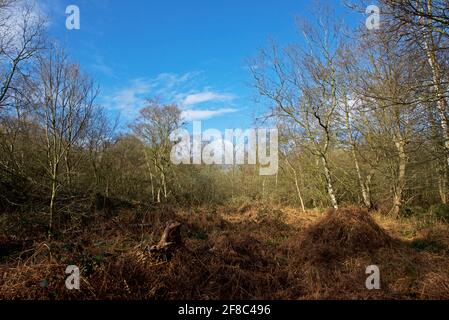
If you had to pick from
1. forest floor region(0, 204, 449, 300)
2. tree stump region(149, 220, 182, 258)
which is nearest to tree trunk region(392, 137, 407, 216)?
forest floor region(0, 204, 449, 300)

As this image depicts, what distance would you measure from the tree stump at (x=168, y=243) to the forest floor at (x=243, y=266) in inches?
4.4

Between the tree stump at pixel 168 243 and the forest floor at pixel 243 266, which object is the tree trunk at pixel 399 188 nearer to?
the forest floor at pixel 243 266

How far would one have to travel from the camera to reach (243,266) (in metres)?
5.79

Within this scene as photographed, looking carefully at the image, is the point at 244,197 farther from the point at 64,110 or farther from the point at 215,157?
the point at 64,110

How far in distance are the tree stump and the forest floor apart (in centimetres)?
11

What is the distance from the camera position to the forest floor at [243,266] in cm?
436

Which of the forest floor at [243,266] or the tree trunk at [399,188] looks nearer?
the forest floor at [243,266]

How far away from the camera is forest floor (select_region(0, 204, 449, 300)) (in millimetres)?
4359

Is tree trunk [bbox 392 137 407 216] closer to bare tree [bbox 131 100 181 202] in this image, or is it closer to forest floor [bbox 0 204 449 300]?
forest floor [bbox 0 204 449 300]

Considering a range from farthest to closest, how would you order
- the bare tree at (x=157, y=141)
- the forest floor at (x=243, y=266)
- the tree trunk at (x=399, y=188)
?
1. the bare tree at (x=157, y=141)
2. the tree trunk at (x=399, y=188)
3. the forest floor at (x=243, y=266)

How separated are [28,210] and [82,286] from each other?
21.2 ft

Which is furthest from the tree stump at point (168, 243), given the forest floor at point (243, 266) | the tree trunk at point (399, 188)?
the tree trunk at point (399, 188)

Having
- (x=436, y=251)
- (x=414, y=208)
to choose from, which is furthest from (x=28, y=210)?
(x=414, y=208)

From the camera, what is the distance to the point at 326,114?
1397 centimetres
